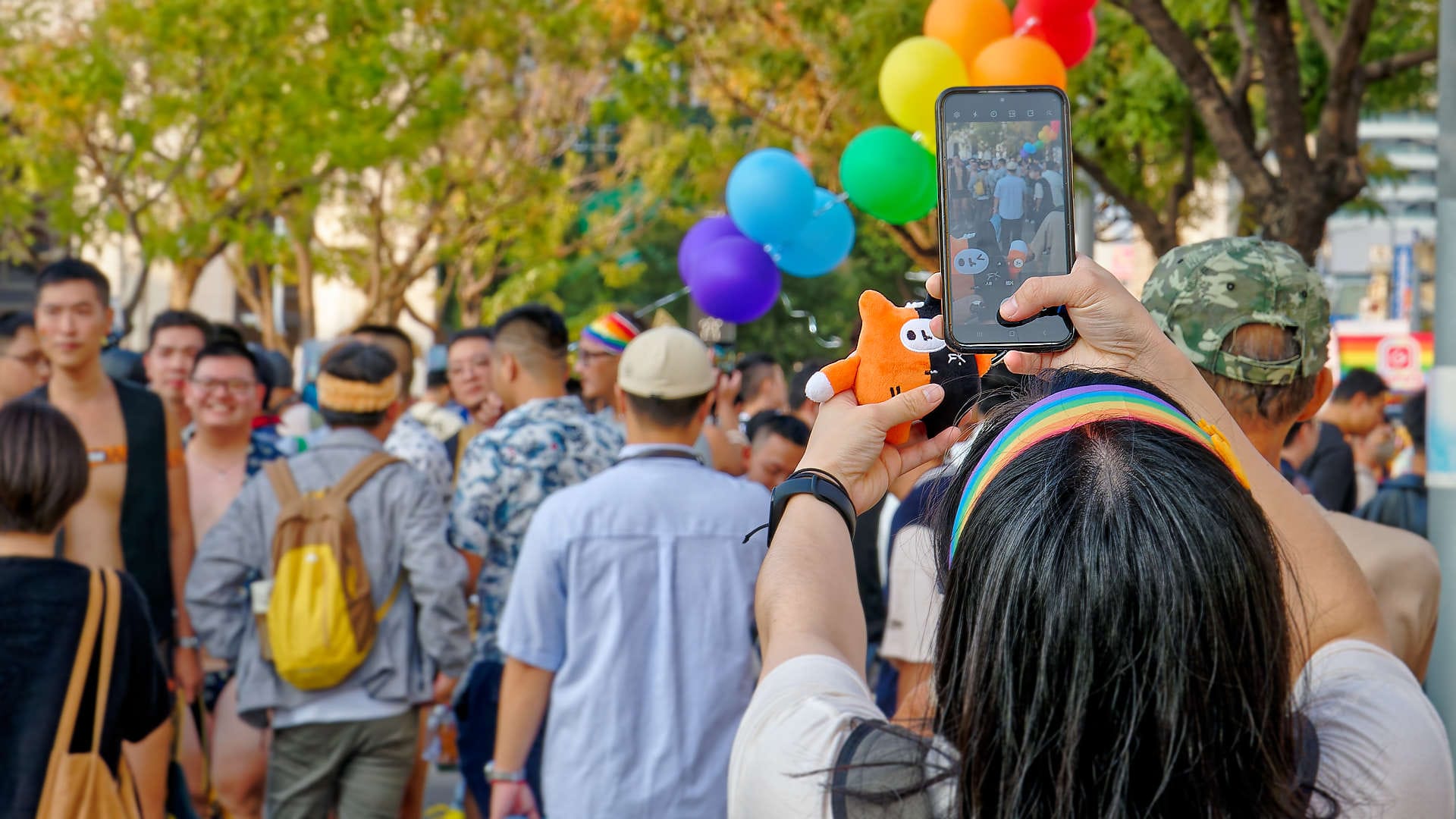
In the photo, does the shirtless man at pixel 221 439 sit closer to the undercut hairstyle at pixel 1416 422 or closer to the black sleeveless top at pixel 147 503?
the black sleeveless top at pixel 147 503

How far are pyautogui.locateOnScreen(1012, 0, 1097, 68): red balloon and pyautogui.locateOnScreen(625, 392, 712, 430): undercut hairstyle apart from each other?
120 inches

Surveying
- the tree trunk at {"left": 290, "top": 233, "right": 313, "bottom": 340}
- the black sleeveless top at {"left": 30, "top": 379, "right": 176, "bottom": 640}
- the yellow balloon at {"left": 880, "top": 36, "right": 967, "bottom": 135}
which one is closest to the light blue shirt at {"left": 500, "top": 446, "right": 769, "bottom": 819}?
the black sleeveless top at {"left": 30, "top": 379, "right": 176, "bottom": 640}

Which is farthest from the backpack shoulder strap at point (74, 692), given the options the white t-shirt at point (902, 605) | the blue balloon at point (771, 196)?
the blue balloon at point (771, 196)

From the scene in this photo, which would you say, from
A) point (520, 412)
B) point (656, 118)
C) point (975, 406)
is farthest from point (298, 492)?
point (656, 118)

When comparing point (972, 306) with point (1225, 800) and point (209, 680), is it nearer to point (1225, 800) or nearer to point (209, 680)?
point (1225, 800)

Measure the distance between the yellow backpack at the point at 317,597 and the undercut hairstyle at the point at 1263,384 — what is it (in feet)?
9.88

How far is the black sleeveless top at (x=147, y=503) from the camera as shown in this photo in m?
4.88

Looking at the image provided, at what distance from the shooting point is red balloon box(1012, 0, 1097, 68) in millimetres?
6215

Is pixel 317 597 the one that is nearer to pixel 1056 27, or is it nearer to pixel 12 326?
pixel 12 326

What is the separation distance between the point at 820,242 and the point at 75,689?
4.11 m

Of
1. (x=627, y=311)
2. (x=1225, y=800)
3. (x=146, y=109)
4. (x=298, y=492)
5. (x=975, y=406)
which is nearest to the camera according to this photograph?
(x=1225, y=800)

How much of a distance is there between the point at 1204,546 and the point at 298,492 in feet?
12.8

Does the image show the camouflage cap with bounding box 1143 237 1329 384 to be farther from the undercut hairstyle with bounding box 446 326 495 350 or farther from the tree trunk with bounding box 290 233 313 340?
the tree trunk with bounding box 290 233 313 340

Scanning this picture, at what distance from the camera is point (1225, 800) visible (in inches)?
48.1
